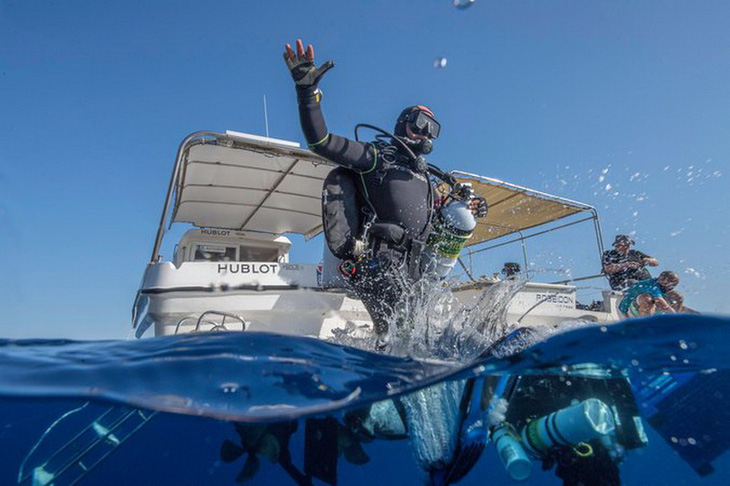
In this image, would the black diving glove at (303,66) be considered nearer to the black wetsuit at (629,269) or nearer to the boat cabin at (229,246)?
the black wetsuit at (629,269)

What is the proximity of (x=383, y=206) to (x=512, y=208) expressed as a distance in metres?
5.61

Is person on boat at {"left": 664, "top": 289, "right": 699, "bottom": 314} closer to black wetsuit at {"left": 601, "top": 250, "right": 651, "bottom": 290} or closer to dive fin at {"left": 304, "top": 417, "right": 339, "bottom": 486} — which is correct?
black wetsuit at {"left": 601, "top": 250, "right": 651, "bottom": 290}

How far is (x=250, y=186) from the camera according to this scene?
734 centimetres

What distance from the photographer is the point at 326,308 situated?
16.7ft

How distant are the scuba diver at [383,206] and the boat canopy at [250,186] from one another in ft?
6.79

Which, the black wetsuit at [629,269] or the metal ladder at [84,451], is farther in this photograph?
the black wetsuit at [629,269]

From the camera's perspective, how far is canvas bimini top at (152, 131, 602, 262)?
225 inches

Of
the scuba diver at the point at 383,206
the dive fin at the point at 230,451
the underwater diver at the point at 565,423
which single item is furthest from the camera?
the dive fin at the point at 230,451

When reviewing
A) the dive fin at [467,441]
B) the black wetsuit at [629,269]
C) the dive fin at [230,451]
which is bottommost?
the dive fin at [230,451]

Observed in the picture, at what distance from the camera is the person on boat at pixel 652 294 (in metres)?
4.71

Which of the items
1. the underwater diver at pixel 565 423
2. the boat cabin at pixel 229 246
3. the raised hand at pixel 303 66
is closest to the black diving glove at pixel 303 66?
the raised hand at pixel 303 66

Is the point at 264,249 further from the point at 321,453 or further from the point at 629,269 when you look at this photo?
the point at 629,269

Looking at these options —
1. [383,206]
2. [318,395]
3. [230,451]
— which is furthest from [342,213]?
[230,451]

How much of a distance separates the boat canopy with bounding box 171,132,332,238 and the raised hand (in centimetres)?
233
